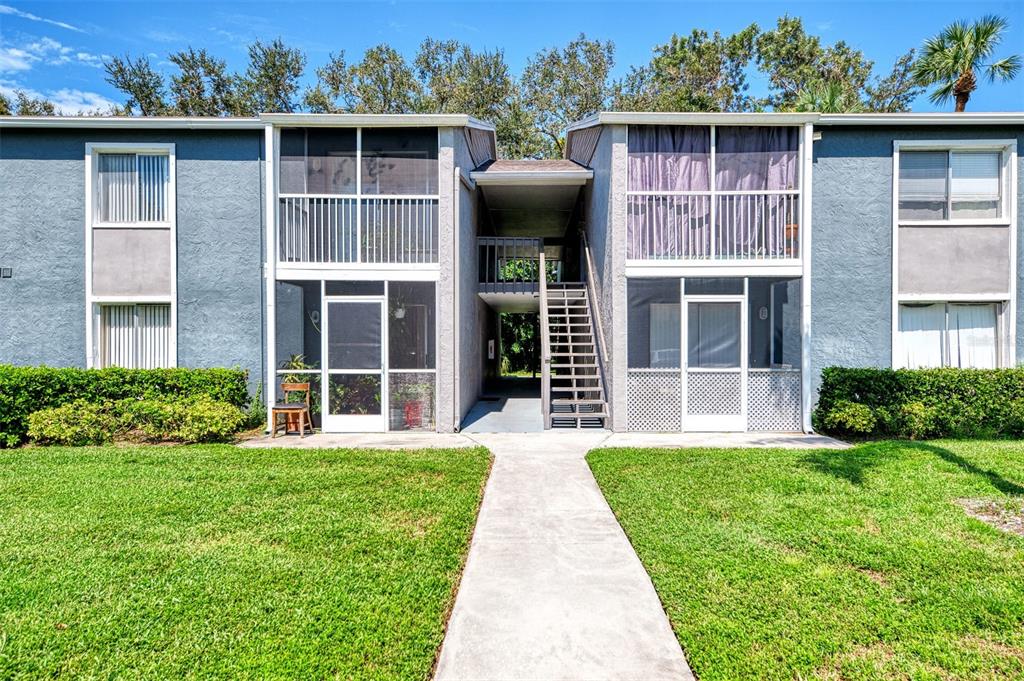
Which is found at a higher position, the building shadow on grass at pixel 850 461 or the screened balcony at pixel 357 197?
the screened balcony at pixel 357 197

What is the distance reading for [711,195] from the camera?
9141 mm

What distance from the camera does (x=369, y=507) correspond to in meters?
5.19

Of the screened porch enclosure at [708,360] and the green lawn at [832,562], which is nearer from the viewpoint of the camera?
the green lawn at [832,562]

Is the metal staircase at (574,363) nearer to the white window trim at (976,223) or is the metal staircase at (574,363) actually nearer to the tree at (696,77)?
the white window trim at (976,223)

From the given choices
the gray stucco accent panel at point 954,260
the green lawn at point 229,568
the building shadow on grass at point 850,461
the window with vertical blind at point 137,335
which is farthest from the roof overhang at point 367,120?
the gray stucco accent panel at point 954,260

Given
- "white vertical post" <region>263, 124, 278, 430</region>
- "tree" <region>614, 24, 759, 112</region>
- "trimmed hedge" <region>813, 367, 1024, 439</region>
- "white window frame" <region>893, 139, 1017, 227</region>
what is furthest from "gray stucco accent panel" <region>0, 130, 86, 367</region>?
"tree" <region>614, 24, 759, 112</region>

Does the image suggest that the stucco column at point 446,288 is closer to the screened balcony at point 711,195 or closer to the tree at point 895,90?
the screened balcony at point 711,195

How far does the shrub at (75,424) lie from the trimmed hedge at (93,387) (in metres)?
0.21

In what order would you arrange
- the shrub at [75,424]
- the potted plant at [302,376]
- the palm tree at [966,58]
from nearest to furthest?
the shrub at [75,424] → the potted plant at [302,376] → the palm tree at [966,58]

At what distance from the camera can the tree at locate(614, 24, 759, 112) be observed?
76.9 feet

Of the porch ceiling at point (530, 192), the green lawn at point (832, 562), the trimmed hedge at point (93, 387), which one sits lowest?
the green lawn at point (832, 562)

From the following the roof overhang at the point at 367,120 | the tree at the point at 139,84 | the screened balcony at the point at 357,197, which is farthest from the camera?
the tree at the point at 139,84

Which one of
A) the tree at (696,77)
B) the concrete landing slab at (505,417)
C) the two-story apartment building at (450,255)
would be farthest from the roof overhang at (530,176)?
the tree at (696,77)

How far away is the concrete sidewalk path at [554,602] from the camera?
283cm
